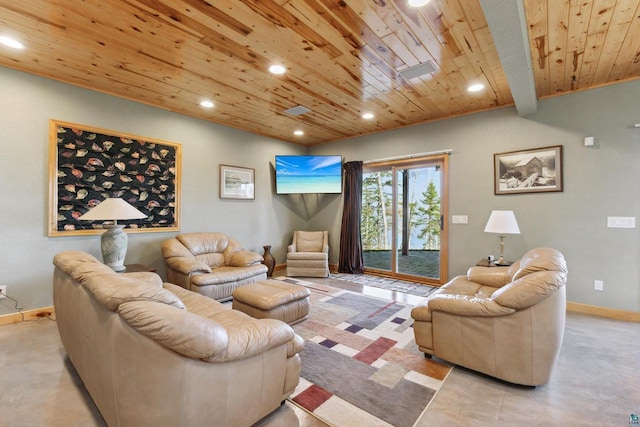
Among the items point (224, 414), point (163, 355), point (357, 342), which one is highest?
point (163, 355)

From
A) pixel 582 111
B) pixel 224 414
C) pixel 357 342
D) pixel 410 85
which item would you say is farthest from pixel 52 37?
pixel 582 111

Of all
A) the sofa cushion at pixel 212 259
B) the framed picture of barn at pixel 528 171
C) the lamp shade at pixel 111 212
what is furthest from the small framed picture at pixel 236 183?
the framed picture of barn at pixel 528 171

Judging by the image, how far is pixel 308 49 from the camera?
260 cm

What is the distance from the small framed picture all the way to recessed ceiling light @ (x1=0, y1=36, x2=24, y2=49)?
103 inches

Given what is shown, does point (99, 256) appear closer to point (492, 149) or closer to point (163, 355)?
point (163, 355)

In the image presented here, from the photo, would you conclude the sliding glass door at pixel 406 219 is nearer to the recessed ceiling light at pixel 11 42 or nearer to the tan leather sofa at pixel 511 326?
the tan leather sofa at pixel 511 326

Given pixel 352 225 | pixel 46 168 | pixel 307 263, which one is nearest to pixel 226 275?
pixel 307 263

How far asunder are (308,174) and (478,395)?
4.53 m

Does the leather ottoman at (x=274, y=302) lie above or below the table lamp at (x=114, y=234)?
below

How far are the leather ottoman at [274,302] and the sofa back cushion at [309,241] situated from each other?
2445 millimetres

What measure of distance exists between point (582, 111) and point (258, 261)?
183 inches

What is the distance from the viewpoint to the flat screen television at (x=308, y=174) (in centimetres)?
568

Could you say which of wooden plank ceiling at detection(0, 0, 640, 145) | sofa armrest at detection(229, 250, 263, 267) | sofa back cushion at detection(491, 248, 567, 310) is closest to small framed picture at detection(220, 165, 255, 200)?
sofa armrest at detection(229, 250, 263, 267)

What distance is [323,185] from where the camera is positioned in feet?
18.9
